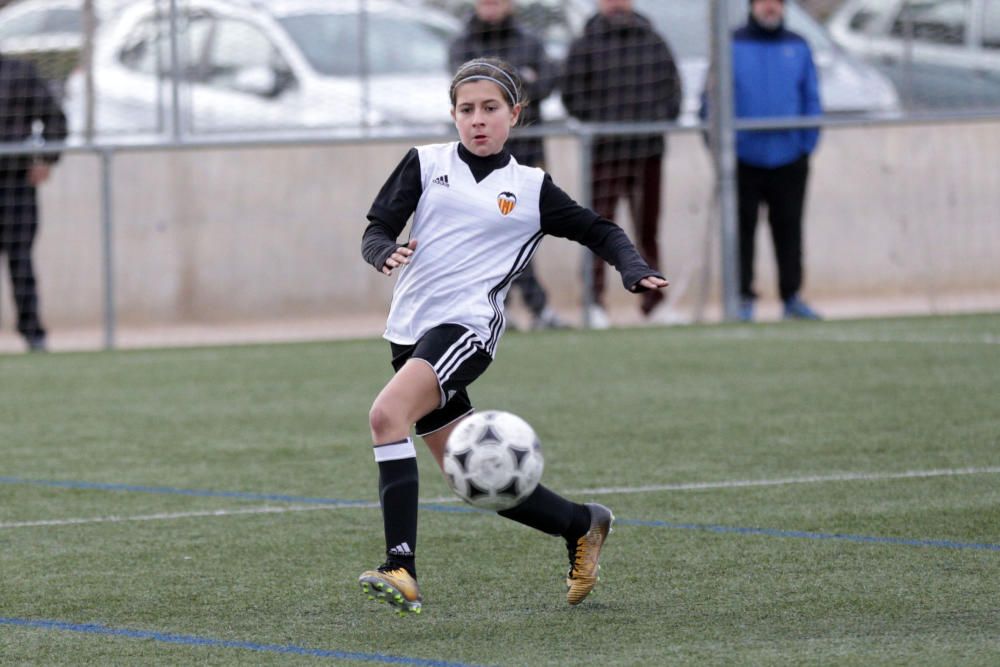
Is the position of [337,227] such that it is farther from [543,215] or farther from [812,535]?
[543,215]

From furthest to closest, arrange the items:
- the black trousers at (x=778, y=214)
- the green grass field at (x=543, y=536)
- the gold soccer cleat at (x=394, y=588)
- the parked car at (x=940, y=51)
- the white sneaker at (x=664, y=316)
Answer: the parked car at (x=940, y=51) → the white sneaker at (x=664, y=316) → the black trousers at (x=778, y=214) → the gold soccer cleat at (x=394, y=588) → the green grass field at (x=543, y=536)

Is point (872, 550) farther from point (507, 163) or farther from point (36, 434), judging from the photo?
point (36, 434)

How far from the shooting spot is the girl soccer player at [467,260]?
4.58 metres

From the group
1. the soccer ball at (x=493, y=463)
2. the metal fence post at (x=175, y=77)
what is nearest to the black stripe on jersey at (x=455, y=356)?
the soccer ball at (x=493, y=463)

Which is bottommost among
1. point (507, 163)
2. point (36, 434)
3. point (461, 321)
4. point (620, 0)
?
point (36, 434)

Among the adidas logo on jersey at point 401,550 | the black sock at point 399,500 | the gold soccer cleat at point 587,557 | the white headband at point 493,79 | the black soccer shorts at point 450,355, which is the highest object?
the white headband at point 493,79

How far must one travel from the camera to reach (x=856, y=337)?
11.3 m

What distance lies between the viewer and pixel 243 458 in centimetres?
718

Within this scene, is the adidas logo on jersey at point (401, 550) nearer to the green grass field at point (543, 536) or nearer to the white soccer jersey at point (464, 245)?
the green grass field at point (543, 536)

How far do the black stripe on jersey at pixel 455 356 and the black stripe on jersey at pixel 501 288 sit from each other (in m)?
0.07

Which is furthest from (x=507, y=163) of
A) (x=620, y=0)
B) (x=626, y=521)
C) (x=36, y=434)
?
(x=620, y=0)

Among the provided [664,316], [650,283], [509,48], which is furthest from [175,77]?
[650,283]

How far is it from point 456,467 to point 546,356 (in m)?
6.31

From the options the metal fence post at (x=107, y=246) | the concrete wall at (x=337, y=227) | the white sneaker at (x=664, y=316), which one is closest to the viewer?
the metal fence post at (x=107, y=246)
